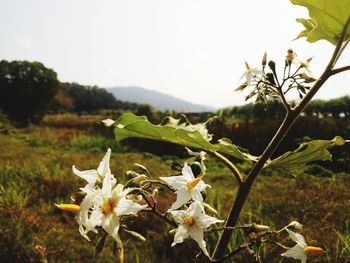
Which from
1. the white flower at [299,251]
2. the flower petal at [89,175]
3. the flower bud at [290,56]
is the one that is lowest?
the white flower at [299,251]

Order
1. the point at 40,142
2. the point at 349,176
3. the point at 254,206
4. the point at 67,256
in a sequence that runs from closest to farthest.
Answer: the point at 67,256 → the point at 254,206 → the point at 349,176 → the point at 40,142

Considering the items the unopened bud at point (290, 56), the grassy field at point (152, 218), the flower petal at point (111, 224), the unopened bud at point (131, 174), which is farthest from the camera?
the grassy field at point (152, 218)

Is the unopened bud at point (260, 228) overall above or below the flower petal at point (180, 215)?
below

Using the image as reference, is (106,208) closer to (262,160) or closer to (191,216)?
(191,216)

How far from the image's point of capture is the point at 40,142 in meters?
17.8

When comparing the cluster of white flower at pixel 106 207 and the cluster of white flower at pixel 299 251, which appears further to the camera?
the cluster of white flower at pixel 299 251

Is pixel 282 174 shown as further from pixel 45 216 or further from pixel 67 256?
pixel 67 256

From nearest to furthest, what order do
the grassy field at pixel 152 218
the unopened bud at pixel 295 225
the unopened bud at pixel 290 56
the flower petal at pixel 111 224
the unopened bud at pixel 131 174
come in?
the flower petal at pixel 111 224 < the unopened bud at pixel 131 174 < the unopened bud at pixel 295 225 < the unopened bud at pixel 290 56 < the grassy field at pixel 152 218

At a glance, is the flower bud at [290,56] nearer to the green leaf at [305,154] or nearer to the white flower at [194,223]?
the green leaf at [305,154]

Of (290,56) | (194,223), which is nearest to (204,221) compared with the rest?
(194,223)

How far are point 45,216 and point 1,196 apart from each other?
824 millimetres

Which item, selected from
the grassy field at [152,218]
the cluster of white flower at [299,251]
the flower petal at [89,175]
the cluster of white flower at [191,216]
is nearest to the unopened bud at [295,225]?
the cluster of white flower at [299,251]

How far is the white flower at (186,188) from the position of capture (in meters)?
1.01

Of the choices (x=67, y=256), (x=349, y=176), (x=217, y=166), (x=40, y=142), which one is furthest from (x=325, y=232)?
(x=40, y=142)
